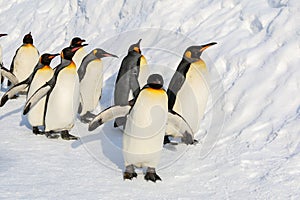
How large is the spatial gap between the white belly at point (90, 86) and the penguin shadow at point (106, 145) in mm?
485

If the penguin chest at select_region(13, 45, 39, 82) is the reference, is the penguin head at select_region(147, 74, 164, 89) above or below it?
above

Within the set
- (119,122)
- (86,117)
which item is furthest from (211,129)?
(86,117)

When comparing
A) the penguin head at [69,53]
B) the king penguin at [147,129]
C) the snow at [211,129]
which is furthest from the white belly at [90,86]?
the king penguin at [147,129]

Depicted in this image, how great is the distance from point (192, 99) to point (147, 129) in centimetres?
114

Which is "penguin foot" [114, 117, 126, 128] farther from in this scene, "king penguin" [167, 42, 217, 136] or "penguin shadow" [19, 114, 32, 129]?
"penguin shadow" [19, 114, 32, 129]

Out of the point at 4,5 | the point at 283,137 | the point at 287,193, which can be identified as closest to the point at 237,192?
the point at 287,193

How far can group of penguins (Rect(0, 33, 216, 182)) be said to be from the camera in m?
4.04

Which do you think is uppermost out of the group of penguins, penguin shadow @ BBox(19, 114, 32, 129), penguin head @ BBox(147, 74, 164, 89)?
penguin head @ BBox(147, 74, 164, 89)

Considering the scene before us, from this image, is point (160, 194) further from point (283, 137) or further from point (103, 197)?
point (283, 137)

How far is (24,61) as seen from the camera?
24.3ft

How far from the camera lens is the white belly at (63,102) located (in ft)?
17.0

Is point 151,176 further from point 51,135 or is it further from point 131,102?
point 51,135

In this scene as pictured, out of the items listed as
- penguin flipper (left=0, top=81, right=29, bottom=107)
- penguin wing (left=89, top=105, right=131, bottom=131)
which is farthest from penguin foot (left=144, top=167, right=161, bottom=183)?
penguin flipper (left=0, top=81, right=29, bottom=107)

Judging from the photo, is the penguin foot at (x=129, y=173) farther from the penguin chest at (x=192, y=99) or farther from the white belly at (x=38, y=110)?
the white belly at (x=38, y=110)
